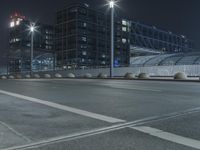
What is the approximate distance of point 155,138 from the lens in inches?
189

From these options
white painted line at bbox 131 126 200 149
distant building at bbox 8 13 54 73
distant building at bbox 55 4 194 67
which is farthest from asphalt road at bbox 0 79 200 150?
distant building at bbox 55 4 194 67

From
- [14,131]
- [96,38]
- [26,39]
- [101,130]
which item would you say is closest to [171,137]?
[101,130]

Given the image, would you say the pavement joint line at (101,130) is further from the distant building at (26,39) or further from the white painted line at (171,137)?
the distant building at (26,39)

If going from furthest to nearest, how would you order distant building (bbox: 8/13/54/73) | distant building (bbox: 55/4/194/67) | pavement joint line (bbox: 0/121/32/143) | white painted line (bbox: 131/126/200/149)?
distant building (bbox: 55/4/194/67)
distant building (bbox: 8/13/54/73)
pavement joint line (bbox: 0/121/32/143)
white painted line (bbox: 131/126/200/149)

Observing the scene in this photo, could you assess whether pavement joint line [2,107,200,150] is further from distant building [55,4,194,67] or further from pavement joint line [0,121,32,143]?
distant building [55,4,194,67]

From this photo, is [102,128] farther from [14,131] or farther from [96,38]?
[96,38]

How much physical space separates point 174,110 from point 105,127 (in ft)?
8.35

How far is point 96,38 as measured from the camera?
5059 inches

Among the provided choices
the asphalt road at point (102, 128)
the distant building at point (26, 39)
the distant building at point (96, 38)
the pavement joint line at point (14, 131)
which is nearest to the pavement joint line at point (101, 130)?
the asphalt road at point (102, 128)

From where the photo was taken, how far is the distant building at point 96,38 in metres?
121

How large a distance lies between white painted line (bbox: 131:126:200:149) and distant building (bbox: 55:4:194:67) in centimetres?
11102

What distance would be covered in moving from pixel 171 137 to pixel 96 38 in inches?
4907

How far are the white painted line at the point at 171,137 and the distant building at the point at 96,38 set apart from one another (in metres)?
111

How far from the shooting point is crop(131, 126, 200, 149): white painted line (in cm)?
448
